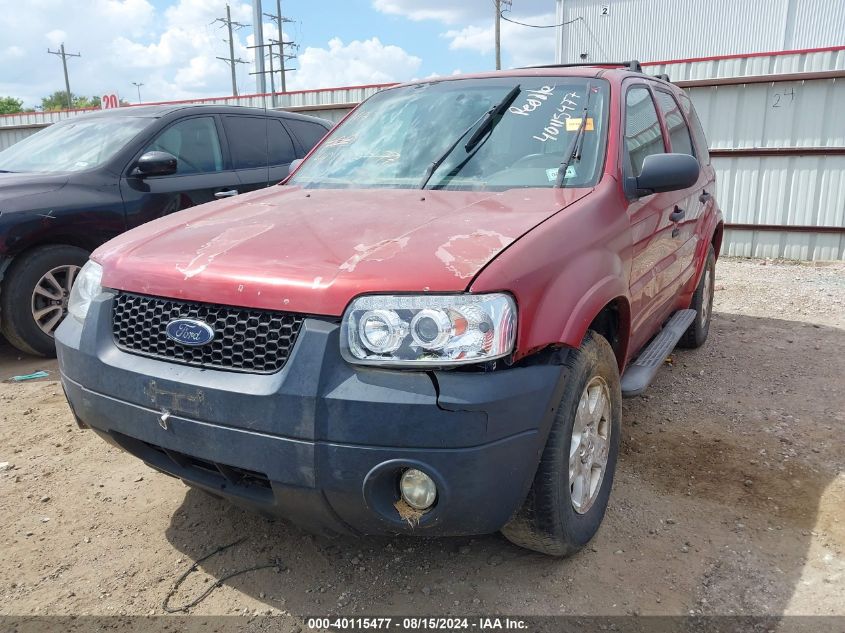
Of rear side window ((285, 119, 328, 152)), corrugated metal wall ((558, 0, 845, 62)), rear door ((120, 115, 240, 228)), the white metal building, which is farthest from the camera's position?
corrugated metal wall ((558, 0, 845, 62))

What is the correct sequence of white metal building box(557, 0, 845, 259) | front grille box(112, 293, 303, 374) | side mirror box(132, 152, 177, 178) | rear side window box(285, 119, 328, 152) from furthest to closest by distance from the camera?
white metal building box(557, 0, 845, 259) < rear side window box(285, 119, 328, 152) < side mirror box(132, 152, 177, 178) < front grille box(112, 293, 303, 374)

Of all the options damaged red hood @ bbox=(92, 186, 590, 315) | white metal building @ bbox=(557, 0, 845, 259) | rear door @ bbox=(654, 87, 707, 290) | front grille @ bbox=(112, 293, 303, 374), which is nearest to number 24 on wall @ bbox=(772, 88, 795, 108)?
white metal building @ bbox=(557, 0, 845, 259)

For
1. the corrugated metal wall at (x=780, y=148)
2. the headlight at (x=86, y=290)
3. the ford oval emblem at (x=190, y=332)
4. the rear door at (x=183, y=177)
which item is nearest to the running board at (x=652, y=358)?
the ford oval emblem at (x=190, y=332)

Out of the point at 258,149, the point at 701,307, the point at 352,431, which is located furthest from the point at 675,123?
the point at 258,149

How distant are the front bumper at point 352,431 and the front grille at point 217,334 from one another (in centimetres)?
4

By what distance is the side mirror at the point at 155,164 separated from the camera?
5008 millimetres

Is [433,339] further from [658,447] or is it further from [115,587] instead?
[658,447]

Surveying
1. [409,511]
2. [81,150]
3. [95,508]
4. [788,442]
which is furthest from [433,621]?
[81,150]

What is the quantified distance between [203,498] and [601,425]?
5.86ft

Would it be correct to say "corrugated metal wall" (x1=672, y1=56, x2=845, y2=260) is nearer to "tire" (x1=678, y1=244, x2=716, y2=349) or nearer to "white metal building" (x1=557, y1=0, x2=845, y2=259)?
"white metal building" (x1=557, y1=0, x2=845, y2=259)

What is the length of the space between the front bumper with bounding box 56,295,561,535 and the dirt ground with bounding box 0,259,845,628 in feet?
1.57

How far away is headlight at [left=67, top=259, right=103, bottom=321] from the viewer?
2467mm

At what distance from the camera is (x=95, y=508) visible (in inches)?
116

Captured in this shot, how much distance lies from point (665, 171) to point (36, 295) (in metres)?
4.31
